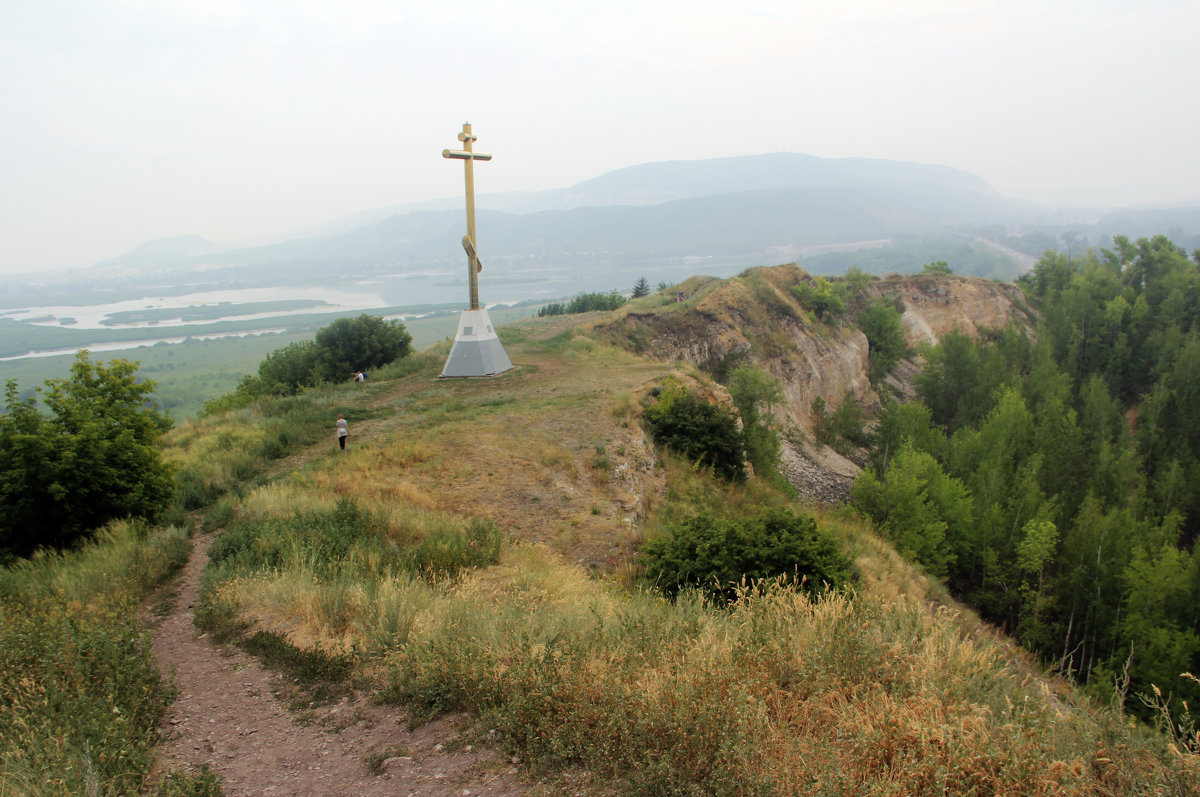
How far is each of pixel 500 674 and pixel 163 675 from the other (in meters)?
3.58

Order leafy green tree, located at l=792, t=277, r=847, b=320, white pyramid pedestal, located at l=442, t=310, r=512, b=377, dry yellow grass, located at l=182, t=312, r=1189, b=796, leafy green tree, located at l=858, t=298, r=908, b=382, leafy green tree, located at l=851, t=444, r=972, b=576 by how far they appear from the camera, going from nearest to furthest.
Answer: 1. dry yellow grass, located at l=182, t=312, r=1189, b=796
2. white pyramid pedestal, located at l=442, t=310, r=512, b=377
3. leafy green tree, located at l=851, t=444, r=972, b=576
4. leafy green tree, located at l=792, t=277, r=847, b=320
5. leafy green tree, located at l=858, t=298, r=908, b=382

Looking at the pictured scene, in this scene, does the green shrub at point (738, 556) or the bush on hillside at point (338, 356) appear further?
the bush on hillside at point (338, 356)

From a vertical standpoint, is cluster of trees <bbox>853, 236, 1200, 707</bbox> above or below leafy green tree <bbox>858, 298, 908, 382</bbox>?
below

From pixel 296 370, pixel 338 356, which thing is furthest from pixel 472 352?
pixel 296 370

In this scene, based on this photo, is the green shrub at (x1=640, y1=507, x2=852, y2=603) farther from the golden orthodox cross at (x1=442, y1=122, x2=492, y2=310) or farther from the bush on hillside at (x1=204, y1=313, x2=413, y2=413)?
the bush on hillside at (x1=204, y1=313, x2=413, y2=413)

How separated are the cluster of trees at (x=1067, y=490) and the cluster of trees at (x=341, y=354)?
22583mm

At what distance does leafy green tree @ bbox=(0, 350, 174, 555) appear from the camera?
31.2 ft

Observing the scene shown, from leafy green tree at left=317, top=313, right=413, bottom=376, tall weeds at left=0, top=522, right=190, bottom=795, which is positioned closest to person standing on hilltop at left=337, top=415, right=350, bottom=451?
tall weeds at left=0, top=522, right=190, bottom=795

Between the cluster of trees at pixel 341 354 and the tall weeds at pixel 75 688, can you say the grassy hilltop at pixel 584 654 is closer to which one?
the tall weeds at pixel 75 688

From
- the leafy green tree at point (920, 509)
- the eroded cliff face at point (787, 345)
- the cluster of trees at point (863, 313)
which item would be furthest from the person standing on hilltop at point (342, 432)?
the cluster of trees at point (863, 313)

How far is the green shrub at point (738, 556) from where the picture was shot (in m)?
9.84

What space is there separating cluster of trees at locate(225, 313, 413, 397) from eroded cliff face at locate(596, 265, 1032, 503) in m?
10.6

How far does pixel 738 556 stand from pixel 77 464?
10.8 metres

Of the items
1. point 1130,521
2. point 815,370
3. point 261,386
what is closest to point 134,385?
point 261,386
